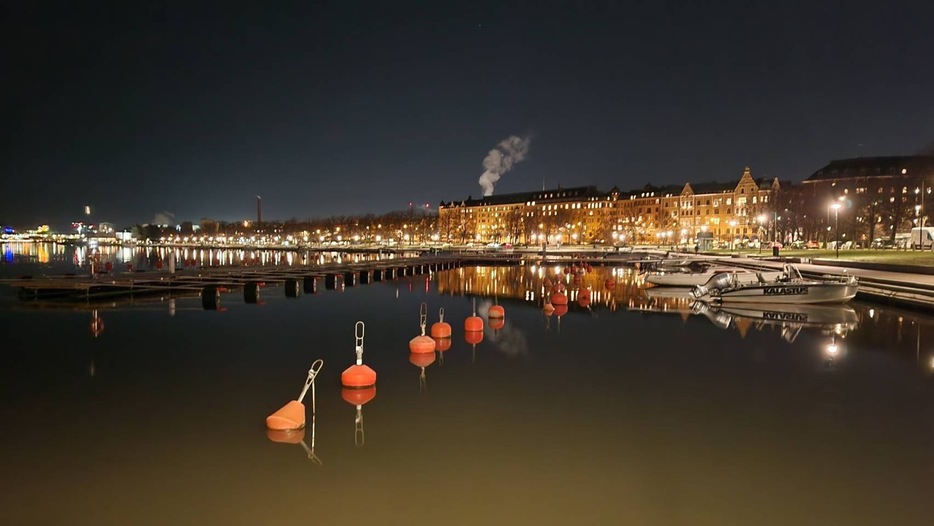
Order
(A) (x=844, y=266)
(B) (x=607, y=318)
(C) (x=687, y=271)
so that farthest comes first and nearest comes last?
(A) (x=844, y=266), (C) (x=687, y=271), (B) (x=607, y=318)

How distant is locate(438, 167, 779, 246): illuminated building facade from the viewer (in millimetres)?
145988

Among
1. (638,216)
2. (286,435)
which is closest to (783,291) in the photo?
(286,435)

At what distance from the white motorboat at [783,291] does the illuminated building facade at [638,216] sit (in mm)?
105360

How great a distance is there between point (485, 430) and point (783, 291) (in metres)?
25.4

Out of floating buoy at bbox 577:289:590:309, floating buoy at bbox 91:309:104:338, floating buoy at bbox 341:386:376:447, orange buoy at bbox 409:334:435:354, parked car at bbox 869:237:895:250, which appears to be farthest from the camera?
parked car at bbox 869:237:895:250

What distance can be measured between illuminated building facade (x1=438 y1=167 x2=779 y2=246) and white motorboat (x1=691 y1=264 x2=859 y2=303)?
346 ft

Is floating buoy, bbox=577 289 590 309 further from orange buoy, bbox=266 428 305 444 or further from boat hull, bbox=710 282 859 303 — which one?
orange buoy, bbox=266 428 305 444

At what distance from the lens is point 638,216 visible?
6334 inches

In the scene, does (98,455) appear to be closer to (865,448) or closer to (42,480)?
(42,480)

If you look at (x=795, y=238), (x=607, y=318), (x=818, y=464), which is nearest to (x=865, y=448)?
(x=818, y=464)

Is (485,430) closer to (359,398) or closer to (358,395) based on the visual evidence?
(359,398)

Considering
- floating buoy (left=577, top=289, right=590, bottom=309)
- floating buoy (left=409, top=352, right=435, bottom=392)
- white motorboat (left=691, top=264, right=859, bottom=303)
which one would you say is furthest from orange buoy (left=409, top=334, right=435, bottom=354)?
white motorboat (left=691, top=264, right=859, bottom=303)

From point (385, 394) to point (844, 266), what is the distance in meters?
45.6

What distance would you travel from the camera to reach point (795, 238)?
346 feet
